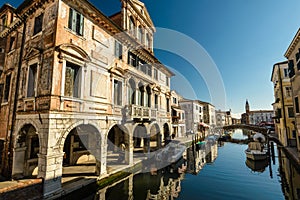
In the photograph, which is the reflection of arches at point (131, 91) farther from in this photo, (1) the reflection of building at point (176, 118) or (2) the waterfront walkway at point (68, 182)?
(1) the reflection of building at point (176, 118)

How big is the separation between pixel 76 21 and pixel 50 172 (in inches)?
Answer: 327

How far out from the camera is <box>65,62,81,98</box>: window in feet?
28.1

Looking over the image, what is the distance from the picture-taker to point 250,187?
432 inches

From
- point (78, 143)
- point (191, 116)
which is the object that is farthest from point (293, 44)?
point (191, 116)

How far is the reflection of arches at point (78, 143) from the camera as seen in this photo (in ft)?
34.4

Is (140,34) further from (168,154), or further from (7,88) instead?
(168,154)

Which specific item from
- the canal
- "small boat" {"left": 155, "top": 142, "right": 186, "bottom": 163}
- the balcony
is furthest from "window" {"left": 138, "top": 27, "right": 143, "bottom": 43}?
the canal

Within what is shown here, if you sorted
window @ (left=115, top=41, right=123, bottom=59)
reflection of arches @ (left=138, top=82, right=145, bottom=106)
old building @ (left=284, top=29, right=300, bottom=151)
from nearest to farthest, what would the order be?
window @ (left=115, top=41, right=123, bottom=59) → old building @ (left=284, top=29, right=300, bottom=151) → reflection of arches @ (left=138, top=82, right=145, bottom=106)

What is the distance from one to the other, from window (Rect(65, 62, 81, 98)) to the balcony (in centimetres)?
469

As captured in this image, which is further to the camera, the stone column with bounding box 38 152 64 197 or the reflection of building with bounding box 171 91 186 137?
the reflection of building with bounding box 171 91 186 137

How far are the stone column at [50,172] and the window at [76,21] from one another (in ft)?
22.9

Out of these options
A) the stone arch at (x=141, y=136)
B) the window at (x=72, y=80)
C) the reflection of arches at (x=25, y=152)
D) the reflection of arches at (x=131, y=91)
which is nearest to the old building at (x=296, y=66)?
the stone arch at (x=141, y=136)

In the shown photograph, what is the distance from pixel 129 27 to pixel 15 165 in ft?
43.6

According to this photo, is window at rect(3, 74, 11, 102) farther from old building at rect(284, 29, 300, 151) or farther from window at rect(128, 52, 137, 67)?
old building at rect(284, 29, 300, 151)
